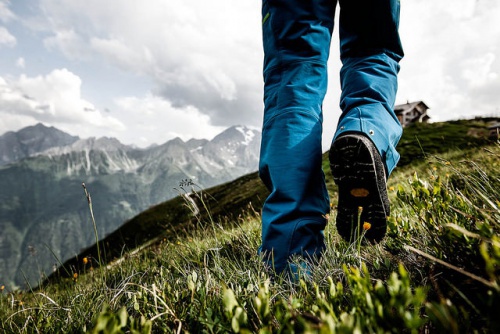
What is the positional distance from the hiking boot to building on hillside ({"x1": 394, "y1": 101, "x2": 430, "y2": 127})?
7224 cm

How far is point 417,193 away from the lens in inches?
65.7

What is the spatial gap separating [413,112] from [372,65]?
76.0m

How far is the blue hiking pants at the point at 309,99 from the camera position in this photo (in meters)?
1.93

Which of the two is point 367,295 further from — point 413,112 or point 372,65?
point 413,112

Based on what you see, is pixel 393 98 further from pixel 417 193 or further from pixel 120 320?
pixel 120 320

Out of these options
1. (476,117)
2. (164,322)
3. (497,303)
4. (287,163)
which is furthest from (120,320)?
(476,117)

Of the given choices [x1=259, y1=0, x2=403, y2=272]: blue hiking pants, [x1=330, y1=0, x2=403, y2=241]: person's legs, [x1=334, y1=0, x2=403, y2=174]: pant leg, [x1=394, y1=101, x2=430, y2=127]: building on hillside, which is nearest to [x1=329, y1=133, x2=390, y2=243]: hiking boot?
[x1=330, y1=0, x2=403, y2=241]: person's legs

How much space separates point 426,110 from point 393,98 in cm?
7935

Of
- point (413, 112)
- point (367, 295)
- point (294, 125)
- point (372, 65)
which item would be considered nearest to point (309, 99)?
point (294, 125)

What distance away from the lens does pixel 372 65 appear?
2.35m

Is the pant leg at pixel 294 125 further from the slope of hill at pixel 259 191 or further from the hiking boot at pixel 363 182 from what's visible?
the slope of hill at pixel 259 191

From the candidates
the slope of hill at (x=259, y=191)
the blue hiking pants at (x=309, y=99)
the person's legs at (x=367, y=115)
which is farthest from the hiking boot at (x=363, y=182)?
the slope of hill at (x=259, y=191)

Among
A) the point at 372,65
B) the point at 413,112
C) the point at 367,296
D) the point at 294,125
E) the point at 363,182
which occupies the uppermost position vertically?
the point at 413,112

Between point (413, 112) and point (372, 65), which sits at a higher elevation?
point (413, 112)
